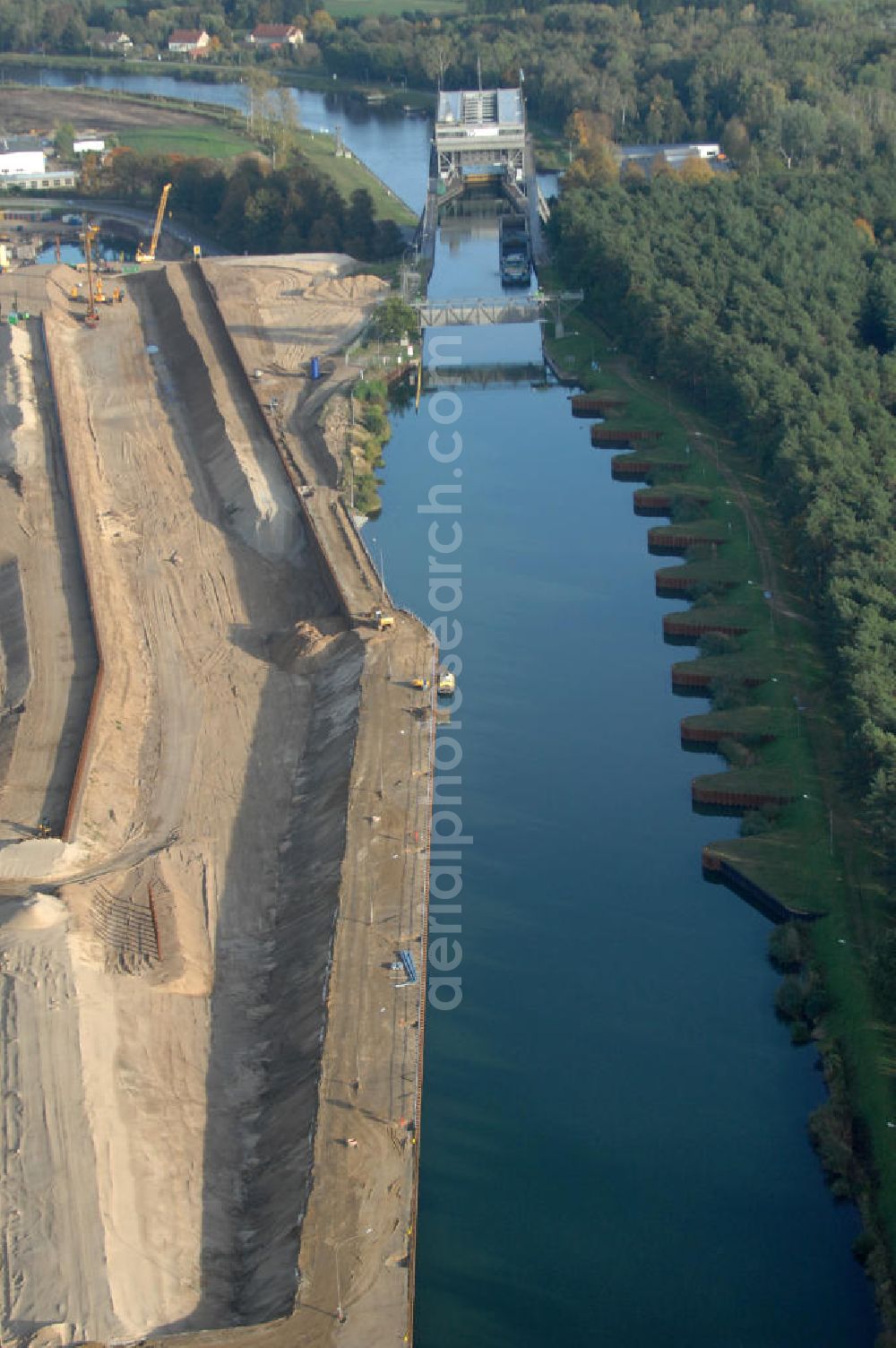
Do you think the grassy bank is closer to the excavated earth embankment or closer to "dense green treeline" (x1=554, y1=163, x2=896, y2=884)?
"dense green treeline" (x1=554, y1=163, x2=896, y2=884)

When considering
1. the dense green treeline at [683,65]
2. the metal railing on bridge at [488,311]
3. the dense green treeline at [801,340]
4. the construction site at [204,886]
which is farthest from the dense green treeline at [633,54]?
the construction site at [204,886]

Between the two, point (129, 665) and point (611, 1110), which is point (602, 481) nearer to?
point (129, 665)

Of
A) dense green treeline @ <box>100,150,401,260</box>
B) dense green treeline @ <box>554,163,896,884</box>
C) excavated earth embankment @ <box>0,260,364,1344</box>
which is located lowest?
excavated earth embankment @ <box>0,260,364,1344</box>

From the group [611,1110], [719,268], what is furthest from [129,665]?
[719,268]

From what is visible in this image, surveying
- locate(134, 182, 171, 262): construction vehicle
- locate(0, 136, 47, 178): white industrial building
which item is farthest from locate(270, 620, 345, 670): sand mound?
locate(0, 136, 47, 178): white industrial building

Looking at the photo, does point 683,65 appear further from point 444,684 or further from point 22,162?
point 444,684
